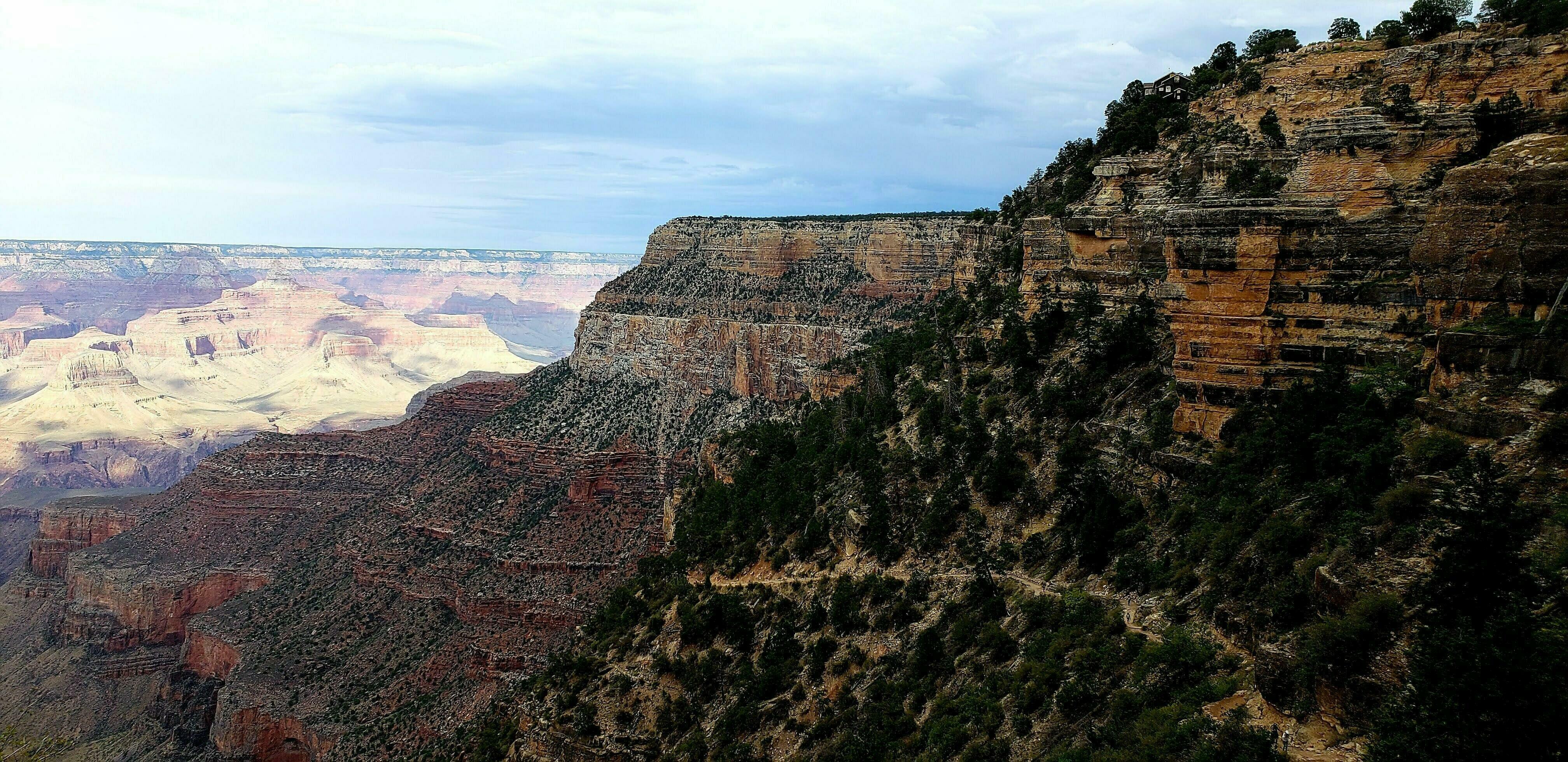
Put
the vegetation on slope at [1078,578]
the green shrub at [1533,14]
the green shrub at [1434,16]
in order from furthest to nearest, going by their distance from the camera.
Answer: the green shrub at [1434,16], the green shrub at [1533,14], the vegetation on slope at [1078,578]

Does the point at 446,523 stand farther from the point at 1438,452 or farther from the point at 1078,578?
the point at 1438,452

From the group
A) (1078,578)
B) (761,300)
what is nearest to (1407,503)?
(1078,578)

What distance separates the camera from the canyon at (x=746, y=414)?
21.3m

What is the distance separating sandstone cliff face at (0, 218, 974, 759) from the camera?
69188mm

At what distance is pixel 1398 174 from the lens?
2369cm

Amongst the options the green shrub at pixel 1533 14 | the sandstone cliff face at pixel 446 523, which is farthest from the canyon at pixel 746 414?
the green shrub at pixel 1533 14

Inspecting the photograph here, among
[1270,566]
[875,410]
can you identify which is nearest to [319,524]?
[875,410]

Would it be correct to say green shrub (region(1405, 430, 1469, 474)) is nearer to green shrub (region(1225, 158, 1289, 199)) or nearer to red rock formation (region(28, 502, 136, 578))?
green shrub (region(1225, 158, 1289, 199))

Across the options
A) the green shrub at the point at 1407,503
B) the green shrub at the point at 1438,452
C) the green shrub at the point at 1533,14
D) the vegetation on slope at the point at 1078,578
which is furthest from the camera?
the green shrub at the point at 1533,14

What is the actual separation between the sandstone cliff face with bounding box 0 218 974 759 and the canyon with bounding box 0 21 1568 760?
1.14 feet

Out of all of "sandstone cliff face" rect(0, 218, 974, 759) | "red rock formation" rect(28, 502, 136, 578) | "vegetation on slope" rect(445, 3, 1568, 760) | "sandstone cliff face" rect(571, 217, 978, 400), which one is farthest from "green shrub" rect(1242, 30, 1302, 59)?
"red rock formation" rect(28, 502, 136, 578)

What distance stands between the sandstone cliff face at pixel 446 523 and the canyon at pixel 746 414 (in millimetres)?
349

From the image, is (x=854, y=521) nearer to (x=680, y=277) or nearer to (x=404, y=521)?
(x=404, y=521)

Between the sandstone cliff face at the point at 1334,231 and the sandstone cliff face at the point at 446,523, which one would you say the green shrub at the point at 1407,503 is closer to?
the sandstone cliff face at the point at 1334,231
